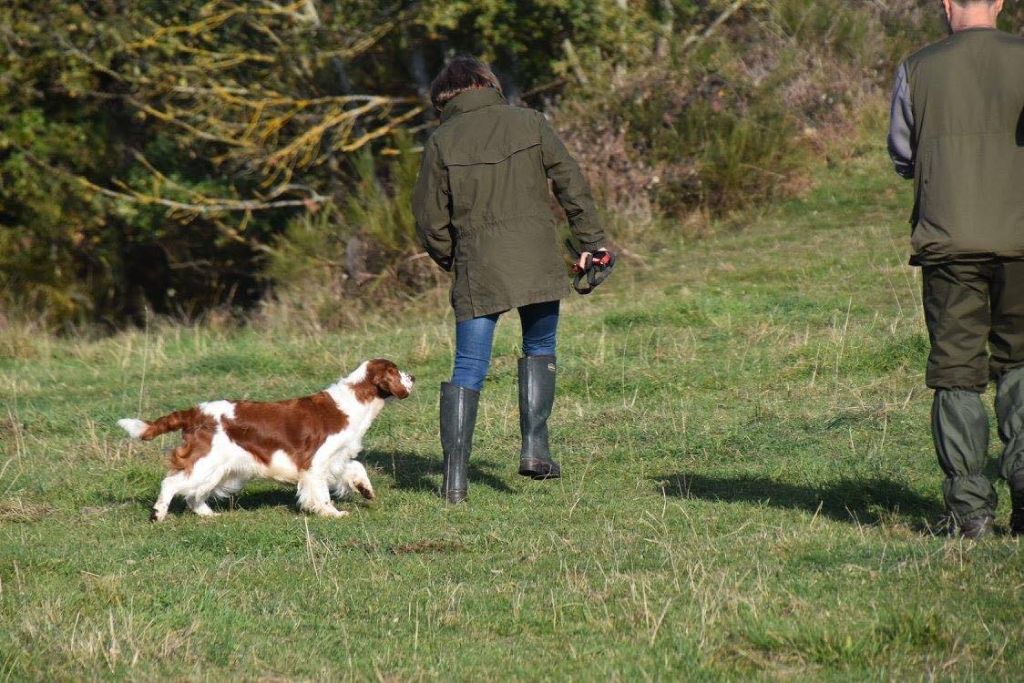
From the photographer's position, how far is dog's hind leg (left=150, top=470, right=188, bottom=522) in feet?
22.0

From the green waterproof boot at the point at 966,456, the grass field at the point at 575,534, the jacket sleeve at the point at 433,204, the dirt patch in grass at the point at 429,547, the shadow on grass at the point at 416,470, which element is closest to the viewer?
the grass field at the point at 575,534

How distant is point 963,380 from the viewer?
5523 millimetres

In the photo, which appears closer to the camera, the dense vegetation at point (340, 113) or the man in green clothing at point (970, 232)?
the man in green clothing at point (970, 232)

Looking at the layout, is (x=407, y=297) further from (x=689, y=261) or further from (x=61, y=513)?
(x=61, y=513)

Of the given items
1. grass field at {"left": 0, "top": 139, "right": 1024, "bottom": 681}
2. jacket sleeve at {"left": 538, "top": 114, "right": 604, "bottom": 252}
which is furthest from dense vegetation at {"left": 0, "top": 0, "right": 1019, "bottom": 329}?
jacket sleeve at {"left": 538, "top": 114, "right": 604, "bottom": 252}

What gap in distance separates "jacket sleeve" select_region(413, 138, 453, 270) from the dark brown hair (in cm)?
26

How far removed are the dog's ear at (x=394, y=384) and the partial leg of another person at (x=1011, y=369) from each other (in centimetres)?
277

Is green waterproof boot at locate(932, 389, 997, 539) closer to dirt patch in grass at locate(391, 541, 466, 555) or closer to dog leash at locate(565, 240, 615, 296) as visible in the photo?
dog leash at locate(565, 240, 615, 296)

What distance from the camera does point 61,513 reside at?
7.03 m

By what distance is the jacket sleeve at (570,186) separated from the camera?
6.63 m

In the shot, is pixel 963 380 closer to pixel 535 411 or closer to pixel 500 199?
pixel 535 411

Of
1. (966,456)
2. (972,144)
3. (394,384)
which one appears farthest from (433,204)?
(966,456)

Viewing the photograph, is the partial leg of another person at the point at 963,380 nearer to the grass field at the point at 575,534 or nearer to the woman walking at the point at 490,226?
the grass field at the point at 575,534

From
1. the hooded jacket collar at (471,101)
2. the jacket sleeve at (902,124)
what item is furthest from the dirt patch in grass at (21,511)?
the jacket sleeve at (902,124)
